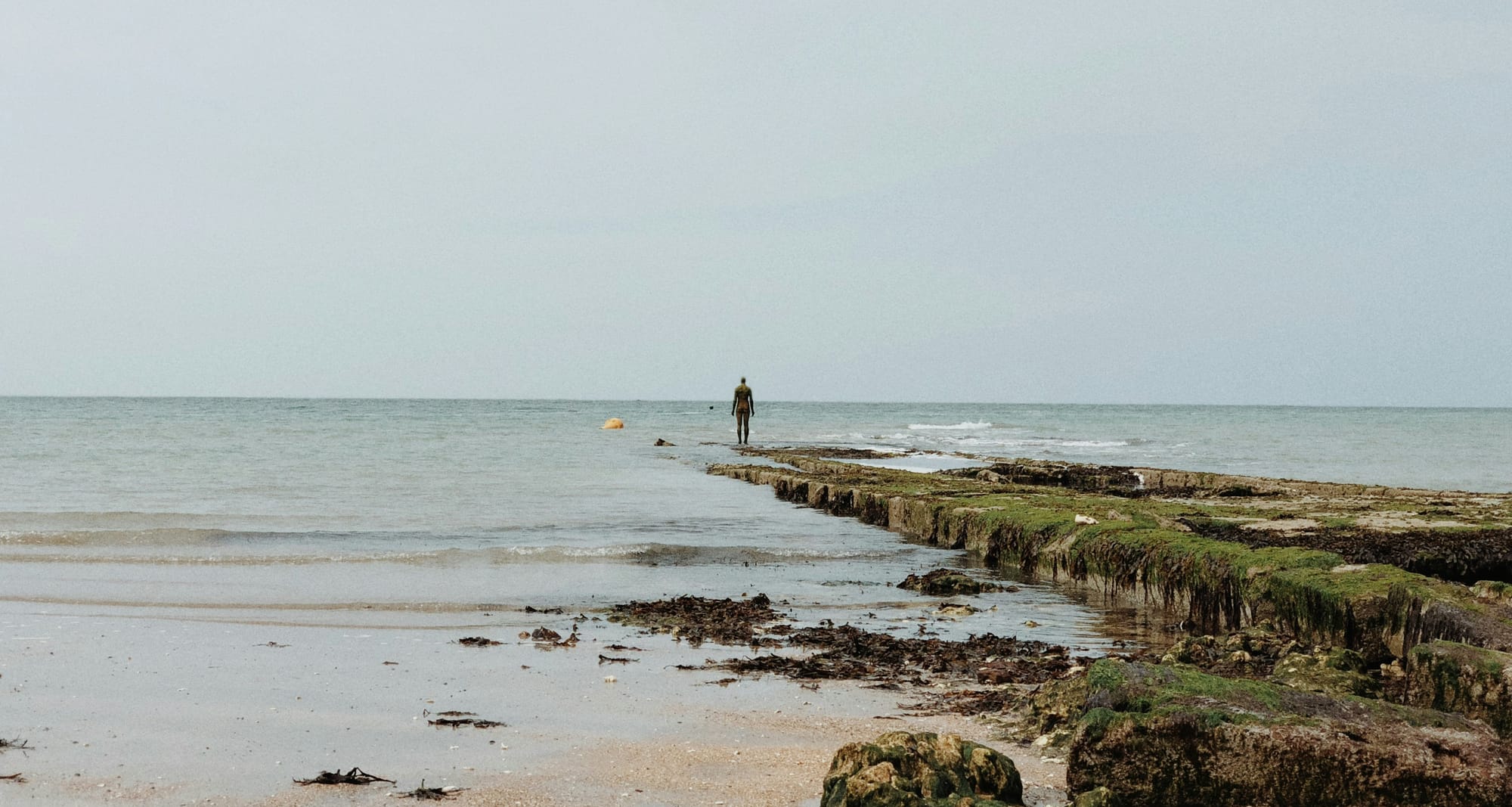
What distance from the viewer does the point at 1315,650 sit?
680 cm

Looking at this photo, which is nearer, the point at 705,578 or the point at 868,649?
the point at 868,649

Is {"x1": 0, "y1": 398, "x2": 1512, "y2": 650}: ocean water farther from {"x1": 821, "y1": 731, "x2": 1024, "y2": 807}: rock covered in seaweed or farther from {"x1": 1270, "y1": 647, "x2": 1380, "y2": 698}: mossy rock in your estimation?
{"x1": 821, "y1": 731, "x2": 1024, "y2": 807}: rock covered in seaweed

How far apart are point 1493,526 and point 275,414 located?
83977 millimetres

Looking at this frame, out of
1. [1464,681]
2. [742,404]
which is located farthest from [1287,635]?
[742,404]

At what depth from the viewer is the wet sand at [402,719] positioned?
485cm

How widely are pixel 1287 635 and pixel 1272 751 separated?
381 centimetres

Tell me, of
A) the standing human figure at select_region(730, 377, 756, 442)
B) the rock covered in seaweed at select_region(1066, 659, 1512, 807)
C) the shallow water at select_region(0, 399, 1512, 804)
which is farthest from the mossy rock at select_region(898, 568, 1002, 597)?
the standing human figure at select_region(730, 377, 756, 442)

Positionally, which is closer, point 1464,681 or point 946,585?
point 1464,681

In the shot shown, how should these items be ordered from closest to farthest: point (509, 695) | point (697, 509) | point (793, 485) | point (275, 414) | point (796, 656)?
1. point (509, 695)
2. point (796, 656)
3. point (697, 509)
4. point (793, 485)
5. point (275, 414)

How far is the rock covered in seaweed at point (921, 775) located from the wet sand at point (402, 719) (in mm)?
357

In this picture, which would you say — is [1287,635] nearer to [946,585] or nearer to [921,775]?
[946,585]

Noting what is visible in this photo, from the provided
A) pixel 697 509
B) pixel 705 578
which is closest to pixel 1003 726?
pixel 705 578

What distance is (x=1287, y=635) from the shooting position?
7.57m

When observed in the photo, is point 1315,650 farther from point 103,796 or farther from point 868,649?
point 103,796
